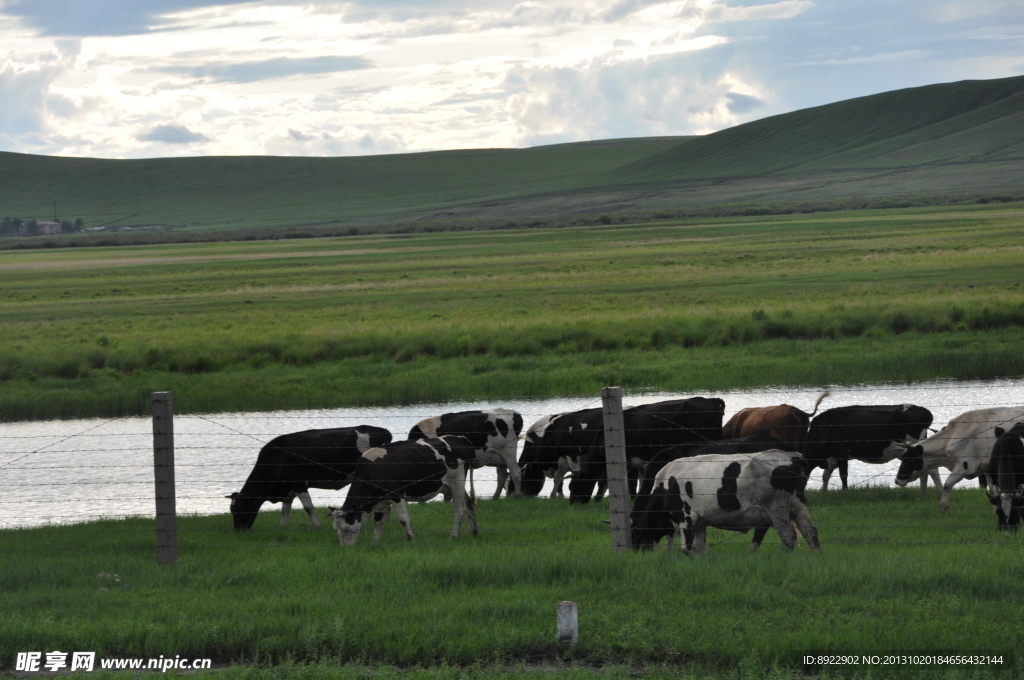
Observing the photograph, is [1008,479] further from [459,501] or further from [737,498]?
[459,501]

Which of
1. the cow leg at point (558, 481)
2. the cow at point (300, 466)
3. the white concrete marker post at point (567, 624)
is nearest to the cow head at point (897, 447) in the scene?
the cow leg at point (558, 481)

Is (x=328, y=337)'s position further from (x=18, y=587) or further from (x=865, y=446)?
(x=18, y=587)

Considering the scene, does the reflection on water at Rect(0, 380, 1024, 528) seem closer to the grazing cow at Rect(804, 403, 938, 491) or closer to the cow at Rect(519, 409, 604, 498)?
the grazing cow at Rect(804, 403, 938, 491)

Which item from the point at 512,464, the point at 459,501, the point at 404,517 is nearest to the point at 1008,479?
the point at 459,501

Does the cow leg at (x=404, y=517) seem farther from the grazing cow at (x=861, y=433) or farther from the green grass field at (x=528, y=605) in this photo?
the grazing cow at (x=861, y=433)

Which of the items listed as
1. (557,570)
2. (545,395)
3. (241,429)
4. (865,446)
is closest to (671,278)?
(545,395)

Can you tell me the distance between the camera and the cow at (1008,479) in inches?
461

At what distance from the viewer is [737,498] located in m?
10.1

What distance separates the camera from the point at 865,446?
16.1 meters

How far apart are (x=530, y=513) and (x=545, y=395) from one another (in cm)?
1425

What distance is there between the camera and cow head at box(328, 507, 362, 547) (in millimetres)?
12227

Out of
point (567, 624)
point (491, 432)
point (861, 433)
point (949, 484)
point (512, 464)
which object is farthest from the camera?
point (512, 464)

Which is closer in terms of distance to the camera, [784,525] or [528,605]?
[528,605]

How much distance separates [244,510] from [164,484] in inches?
176
